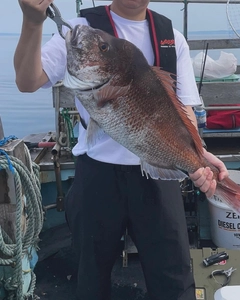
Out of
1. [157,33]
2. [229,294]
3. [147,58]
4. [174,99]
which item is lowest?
[229,294]

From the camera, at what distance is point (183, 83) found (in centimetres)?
231

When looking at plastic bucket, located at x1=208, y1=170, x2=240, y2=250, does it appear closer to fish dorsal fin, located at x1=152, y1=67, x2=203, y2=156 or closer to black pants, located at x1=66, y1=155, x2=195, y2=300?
black pants, located at x1=66, y1=155, x2=195, y2=300

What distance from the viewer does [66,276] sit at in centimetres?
387

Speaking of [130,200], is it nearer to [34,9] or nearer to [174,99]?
[174,99]

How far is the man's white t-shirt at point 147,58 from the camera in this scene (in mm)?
2096

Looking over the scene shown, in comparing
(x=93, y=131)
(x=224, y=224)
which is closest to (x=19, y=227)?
(x=93, y=131)

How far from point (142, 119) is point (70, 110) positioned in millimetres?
2644

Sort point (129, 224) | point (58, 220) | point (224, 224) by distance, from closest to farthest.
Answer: point (129, 224) → point (224, 224) → point (58, 220)

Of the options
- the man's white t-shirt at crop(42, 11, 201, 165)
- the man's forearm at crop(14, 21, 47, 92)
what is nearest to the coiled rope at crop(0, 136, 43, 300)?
the man's white t-shirt at crop(42, 11, 201, 165)

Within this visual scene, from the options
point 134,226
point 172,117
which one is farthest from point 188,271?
point 172,117

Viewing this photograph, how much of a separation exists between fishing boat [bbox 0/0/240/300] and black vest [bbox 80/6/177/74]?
98cm

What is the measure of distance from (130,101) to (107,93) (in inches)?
4.7

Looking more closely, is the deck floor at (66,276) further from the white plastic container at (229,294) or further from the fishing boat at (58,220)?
the white plastic container at (229,294)

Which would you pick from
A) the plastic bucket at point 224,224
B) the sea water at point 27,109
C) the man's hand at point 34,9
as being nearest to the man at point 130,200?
the man's hand at point 34,9
